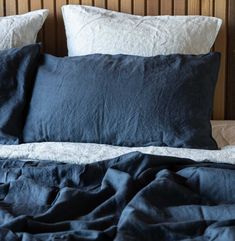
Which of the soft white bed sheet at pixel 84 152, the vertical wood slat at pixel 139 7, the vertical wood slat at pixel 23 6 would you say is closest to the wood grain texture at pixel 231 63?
the vertical wood slat at pixel 139 7

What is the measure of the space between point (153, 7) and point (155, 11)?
2 centimetres

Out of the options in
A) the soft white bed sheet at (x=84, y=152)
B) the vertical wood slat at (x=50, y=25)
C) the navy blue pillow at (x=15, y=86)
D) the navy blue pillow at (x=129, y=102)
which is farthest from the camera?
the vertical wood slat at (x=50, y=25)

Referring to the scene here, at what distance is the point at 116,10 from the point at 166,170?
111 centimetres

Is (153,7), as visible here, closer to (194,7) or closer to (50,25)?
(194,7)

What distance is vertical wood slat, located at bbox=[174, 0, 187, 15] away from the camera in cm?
220

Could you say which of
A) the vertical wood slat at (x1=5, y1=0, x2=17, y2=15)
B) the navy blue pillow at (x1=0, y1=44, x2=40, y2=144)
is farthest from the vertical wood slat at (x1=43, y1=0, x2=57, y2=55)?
the navy blue pillow at (x1=0, y1=44, x2=40, y2=144)

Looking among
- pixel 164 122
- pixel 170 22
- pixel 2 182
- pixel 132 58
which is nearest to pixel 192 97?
pixel 164 122

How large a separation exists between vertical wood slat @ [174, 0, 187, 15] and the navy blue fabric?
0.98 meters

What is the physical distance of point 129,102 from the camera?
1.74 metres

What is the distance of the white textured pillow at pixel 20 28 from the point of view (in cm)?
208

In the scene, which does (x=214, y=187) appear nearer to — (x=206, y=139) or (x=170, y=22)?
(x=206, y=139)

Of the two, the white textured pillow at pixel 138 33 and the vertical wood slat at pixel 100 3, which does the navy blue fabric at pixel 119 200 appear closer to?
the white textured pillow at pixel 138 33

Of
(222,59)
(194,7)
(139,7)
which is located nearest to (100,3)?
(139,7)

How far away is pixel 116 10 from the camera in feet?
7.35
